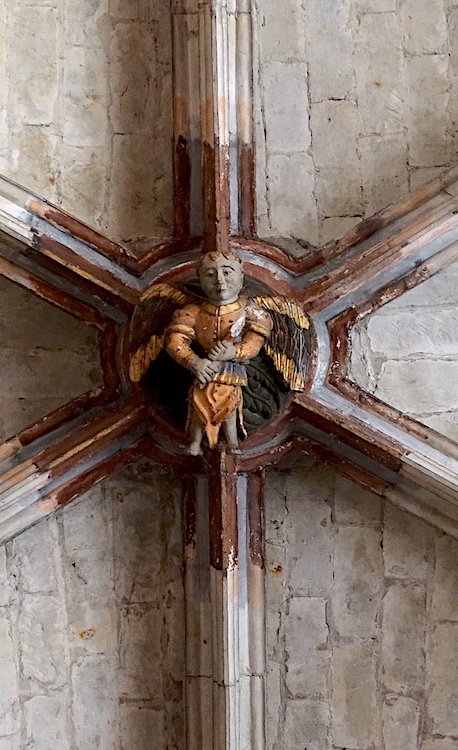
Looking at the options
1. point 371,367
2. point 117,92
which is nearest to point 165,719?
point 371,367

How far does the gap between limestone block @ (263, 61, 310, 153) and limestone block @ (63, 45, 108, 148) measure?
2.42 ft

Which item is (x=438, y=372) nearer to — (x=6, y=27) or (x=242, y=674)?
(x=242, y=674)

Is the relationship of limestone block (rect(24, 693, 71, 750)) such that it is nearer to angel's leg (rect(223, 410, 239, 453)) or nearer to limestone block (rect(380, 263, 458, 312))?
angel's leg (rect(223, 410, 239, 453))

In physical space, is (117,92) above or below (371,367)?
above

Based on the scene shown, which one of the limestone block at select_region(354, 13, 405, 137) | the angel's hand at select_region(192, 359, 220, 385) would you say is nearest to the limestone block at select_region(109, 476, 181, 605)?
the angel's hand at select_region(192, 359, 220, 385)

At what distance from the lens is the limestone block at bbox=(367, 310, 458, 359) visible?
3738mm

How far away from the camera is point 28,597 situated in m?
3.74

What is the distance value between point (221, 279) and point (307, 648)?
6.01 feet

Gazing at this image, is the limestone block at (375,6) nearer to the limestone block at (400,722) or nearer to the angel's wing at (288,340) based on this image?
the angel's wing at (288,340)

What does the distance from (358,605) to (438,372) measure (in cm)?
112

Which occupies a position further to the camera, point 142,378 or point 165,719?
point 165,719

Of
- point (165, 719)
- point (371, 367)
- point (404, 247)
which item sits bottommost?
point (165, 719)

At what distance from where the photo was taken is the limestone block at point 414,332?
12.3 feet

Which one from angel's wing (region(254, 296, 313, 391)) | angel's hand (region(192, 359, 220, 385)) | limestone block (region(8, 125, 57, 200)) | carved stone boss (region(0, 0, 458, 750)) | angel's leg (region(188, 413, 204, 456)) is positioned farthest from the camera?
limestone block (region(8, 125, 57, 200))
